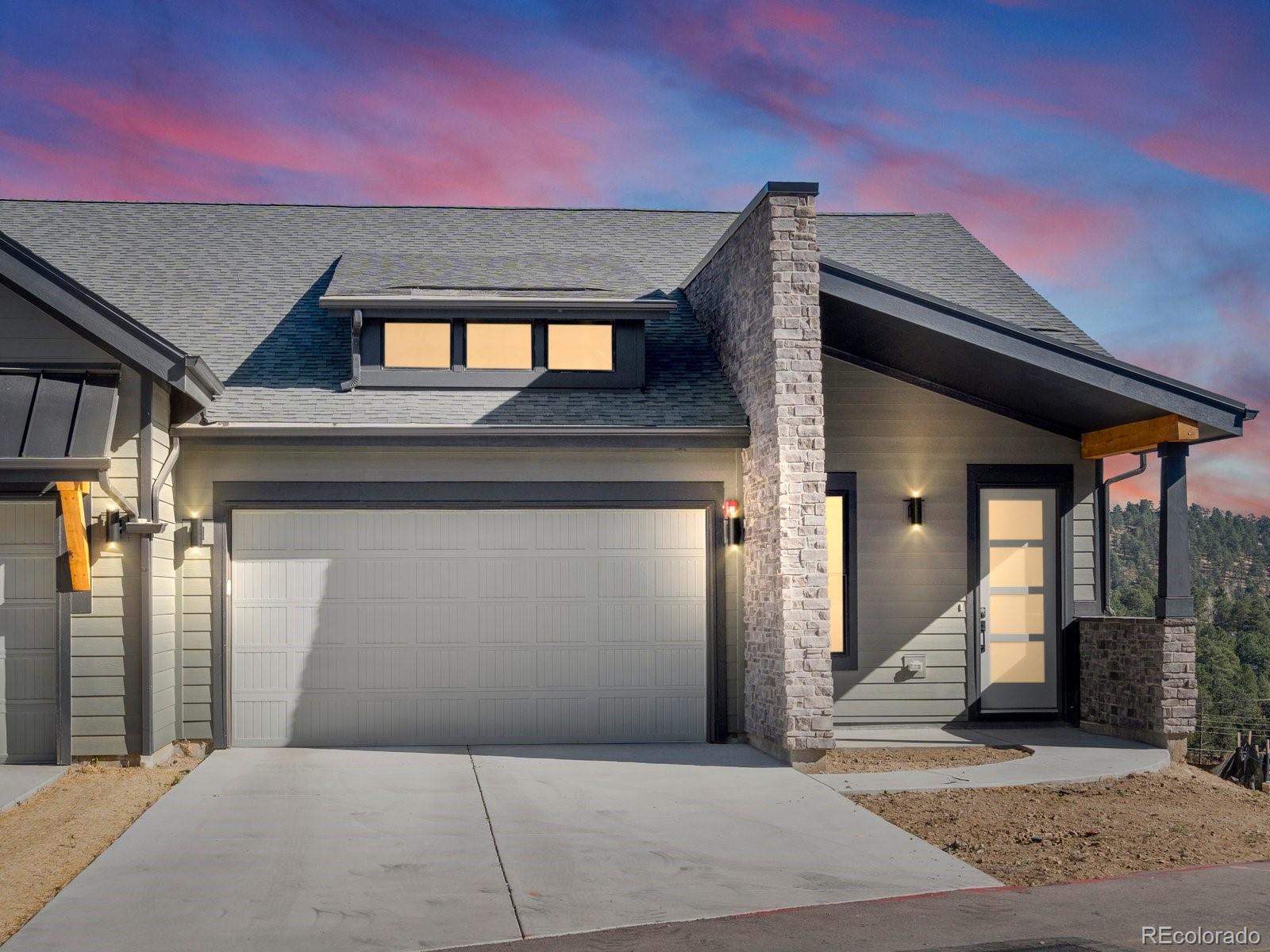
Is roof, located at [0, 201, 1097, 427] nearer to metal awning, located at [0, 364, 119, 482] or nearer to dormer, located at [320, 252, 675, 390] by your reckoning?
dormer, located at [320, 252, 675, 390]

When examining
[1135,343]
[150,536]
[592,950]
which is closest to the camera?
[592,950]

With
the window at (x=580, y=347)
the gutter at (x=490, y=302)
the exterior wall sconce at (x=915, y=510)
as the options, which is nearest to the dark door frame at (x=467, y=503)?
the window at (x=580, y=347)

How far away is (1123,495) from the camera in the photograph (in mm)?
14000

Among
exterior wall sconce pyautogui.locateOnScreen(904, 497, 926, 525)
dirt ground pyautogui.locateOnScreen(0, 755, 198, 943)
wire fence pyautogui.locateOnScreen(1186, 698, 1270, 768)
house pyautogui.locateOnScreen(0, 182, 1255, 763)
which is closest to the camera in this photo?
dirt ground pyautogui.locateOnScreen(0, 755, 198, 943)

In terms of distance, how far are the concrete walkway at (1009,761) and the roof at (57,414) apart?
6527mm

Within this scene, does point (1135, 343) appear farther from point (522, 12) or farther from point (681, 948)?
point (681, 948)

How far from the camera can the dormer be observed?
12.2 meters

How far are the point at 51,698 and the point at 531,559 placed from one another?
431 cm

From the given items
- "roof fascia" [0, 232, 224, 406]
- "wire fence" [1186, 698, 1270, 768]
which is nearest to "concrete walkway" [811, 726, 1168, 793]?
"roof fascia" [0, 232, 224, 406]

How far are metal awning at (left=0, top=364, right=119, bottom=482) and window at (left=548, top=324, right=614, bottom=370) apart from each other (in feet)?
14.0

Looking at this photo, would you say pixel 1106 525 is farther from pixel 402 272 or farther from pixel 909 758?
pixel 402 272

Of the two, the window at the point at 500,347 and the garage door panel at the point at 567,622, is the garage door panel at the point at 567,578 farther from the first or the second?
the window at the point at 500,347

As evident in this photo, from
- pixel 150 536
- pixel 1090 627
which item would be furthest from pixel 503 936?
pixel 1090 627

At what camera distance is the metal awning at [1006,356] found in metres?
10.7
